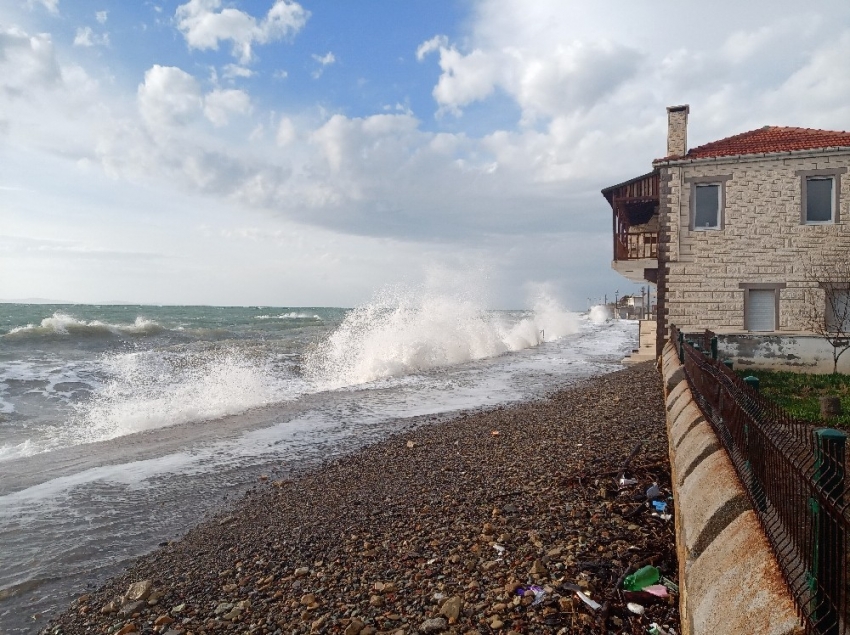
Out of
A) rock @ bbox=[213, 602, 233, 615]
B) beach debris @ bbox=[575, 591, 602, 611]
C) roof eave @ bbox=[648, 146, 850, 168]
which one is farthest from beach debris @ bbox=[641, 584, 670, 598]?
roof eave @ bbox=[648, 146, 850, 168]

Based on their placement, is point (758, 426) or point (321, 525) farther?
point (321, 525)

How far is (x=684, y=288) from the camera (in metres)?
17.2

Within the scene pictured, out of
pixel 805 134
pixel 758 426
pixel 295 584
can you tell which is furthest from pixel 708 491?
pixel 805 134

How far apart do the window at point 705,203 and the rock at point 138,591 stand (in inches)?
681

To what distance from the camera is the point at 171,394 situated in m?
16.8

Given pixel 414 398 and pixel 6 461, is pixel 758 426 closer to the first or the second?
pixel 6 461

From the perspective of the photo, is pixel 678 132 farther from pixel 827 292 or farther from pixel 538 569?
pixel 538 569

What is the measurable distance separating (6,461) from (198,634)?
7.98m

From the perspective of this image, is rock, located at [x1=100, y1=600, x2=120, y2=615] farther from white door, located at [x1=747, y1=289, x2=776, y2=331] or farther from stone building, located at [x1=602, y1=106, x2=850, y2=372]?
white door, located at [x1=747, y1=289, x2=776, y2=331]

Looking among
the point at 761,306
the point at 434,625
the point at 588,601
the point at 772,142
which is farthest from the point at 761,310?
the point at 434,625

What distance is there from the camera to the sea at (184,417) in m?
6.32

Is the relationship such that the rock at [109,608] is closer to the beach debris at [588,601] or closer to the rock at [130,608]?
the rock at [130,608]

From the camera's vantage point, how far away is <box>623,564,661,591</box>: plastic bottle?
12.7ft

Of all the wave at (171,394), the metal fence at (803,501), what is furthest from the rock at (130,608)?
the wave at (171,394)
